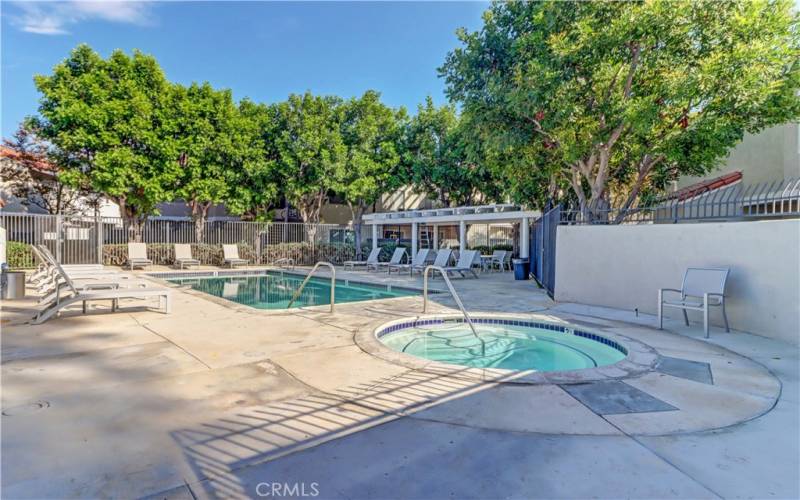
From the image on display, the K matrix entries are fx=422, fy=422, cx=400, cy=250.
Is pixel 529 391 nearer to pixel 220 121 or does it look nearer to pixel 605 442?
pixel 605 442

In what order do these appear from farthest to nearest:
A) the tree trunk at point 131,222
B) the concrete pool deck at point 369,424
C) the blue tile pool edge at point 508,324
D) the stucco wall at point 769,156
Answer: the tree trunk at point 131,222, the stucco wall at point 769,156, the blue tile pool edge at point 508,324, the concrete pool deck at point 369,424

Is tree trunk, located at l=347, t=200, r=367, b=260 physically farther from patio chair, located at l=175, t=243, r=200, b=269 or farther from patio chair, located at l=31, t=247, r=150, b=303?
patio chair, located at l=31, t=247, r=150, b=303

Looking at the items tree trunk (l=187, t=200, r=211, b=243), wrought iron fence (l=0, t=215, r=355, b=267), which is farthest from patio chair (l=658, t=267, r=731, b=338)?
tree trunk (l=187, t=200, r=211, b=243)

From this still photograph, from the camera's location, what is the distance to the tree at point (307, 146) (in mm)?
20875

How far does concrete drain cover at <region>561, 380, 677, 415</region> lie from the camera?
3273 millimetres

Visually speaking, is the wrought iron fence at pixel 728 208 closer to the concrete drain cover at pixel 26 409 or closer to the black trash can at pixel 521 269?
the black trash can at pixel 521 269

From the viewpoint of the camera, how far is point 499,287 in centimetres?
1220

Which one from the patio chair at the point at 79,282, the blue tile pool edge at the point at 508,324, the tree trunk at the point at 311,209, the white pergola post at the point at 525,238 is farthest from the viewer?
the tree trunk at the point at 311,209

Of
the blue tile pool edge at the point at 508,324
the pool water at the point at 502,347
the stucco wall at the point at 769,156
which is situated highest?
the stucco wall at the point at 769,156

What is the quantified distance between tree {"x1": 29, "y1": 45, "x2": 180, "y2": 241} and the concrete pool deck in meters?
14.7

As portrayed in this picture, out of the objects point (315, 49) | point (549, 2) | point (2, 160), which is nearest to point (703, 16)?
point (549, 2)

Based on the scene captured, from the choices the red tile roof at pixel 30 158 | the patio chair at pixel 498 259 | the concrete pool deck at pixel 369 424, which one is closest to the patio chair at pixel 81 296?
the concrete pool deck at pixel 369 424

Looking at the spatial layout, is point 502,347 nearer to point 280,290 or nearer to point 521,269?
point 280,290

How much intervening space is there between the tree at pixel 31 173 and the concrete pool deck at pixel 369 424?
2157 cm
